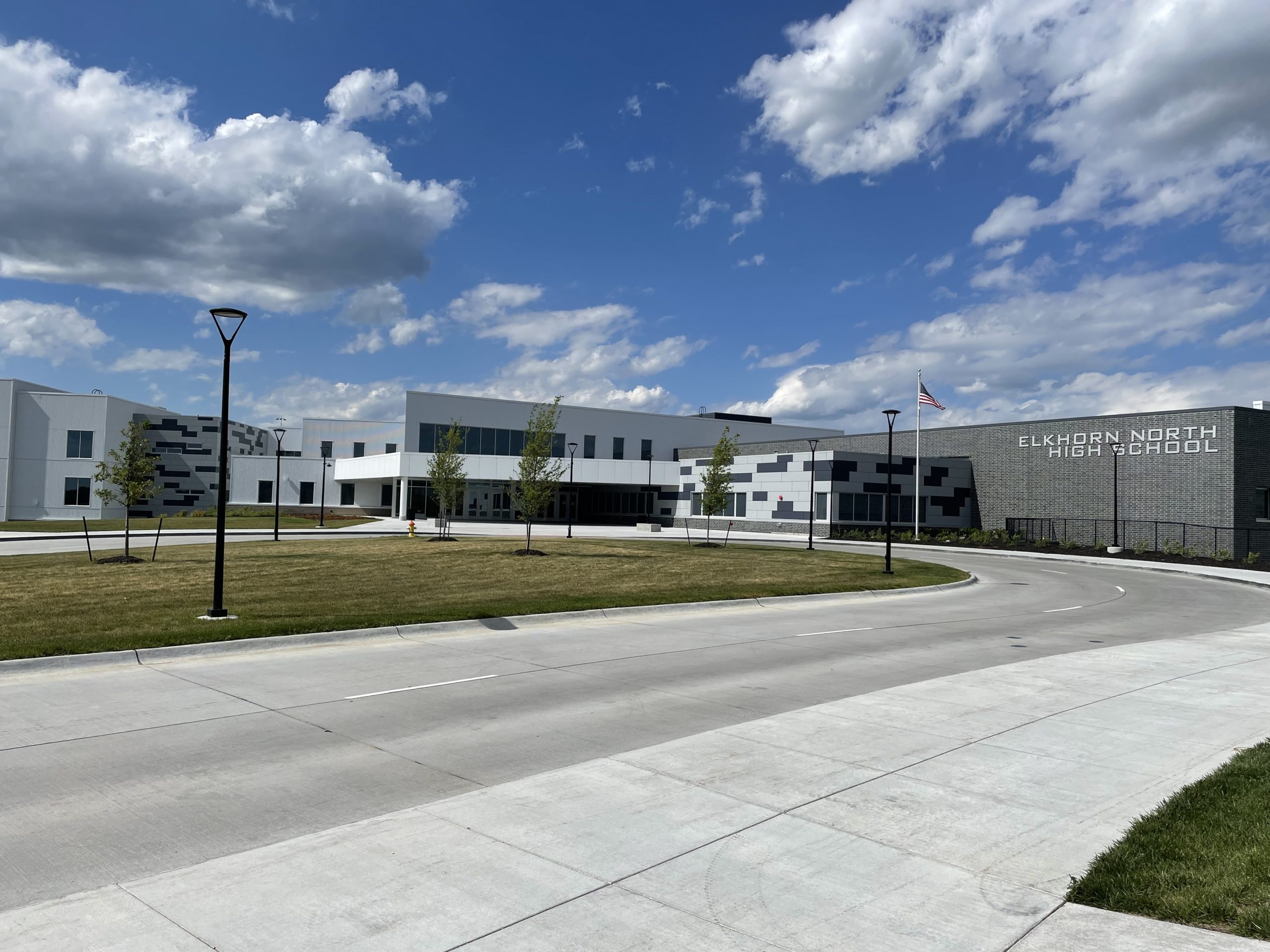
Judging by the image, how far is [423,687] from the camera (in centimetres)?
1072

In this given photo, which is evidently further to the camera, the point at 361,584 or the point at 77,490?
the point at 77,490

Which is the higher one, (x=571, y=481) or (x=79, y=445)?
(x=79, y=445)

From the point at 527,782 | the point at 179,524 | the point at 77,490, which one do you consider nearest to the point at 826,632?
the point at 527,782

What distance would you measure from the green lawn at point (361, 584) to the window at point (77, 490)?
35052 mm

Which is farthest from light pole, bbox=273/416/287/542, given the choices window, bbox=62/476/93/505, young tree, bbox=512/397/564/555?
window, bbox=62/476/93/505

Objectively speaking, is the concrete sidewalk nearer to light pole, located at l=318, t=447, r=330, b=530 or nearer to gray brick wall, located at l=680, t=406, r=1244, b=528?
gray brick wall, located at l=680, t=406, r=1244, b=528

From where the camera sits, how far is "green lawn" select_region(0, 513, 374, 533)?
49156mm

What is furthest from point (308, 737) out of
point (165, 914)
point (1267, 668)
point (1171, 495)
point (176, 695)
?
point (1171, 495)

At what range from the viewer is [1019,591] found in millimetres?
26125

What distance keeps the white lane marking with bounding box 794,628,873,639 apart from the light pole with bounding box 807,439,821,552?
23.3 m

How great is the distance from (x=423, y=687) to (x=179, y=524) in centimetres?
5323

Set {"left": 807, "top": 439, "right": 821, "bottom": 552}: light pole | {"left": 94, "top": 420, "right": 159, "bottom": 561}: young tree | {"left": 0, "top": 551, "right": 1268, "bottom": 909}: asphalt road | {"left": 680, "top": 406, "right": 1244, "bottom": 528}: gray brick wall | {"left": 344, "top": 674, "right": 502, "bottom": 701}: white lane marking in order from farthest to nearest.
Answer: {"left": 680, "top": 406, "right": 1244, "bottom": 528}: gray brick wall, {"left": 807, "top": 439, "right": 821, "bottom": 552}: light pole, {"left": 94, "top": 420, "right": 159, "bottom": 561}: young tree, {"left": 344, "top": 674, "right": 502, "bottom": 701}: white lane marking, {"left": 0, "top": 551, "right": 1268, "bottom": 909}: asphalt road

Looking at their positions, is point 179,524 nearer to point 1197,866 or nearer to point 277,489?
point 277,489

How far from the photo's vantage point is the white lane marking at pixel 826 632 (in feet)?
51.8
